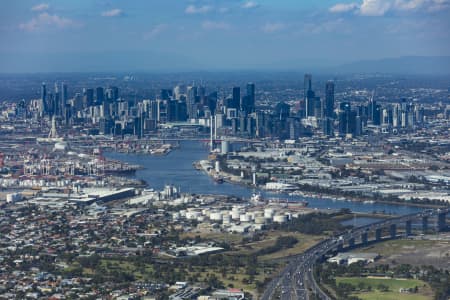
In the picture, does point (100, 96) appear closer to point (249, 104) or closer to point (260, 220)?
point (249, 104)

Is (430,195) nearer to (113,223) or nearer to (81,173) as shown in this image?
(113,223)

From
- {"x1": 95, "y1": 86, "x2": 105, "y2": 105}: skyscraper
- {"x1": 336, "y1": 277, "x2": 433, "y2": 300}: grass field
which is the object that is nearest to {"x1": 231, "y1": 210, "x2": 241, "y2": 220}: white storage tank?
{"x1": 336, "y1": 277, "x2": 433, "y2": 300}: grass field

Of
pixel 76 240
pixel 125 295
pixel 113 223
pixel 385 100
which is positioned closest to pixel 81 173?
pixel 113 223

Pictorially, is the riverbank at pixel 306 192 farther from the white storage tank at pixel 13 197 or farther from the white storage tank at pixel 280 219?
the white storage tank at pixel 13 197

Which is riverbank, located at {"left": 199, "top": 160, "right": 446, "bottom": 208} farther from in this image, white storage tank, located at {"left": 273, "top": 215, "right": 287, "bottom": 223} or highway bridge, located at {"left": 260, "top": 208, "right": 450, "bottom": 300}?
white storage tank, located at {"left": 273, "top": 215, "right": 287, "bottom": 223}

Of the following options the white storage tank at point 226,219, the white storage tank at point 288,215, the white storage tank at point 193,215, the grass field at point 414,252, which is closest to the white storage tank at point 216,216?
the white storage tank at point 226,219

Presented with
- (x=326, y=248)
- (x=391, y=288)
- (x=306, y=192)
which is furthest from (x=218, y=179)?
(x=391, y=288)
